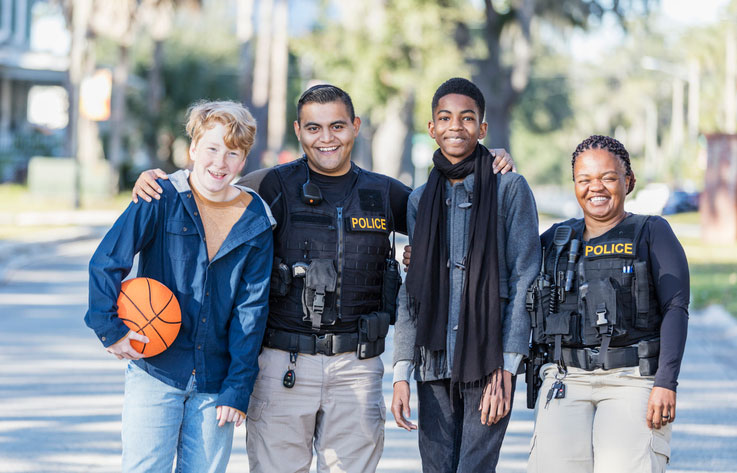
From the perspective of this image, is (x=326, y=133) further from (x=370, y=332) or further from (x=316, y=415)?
(x=316, y=415)

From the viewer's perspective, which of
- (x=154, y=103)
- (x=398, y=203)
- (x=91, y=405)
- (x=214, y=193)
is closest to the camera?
(x=214, y=193)

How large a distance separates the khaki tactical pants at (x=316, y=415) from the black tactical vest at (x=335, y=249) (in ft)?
0.57

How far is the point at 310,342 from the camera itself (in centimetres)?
464

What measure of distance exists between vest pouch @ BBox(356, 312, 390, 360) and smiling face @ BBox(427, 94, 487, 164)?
77cm

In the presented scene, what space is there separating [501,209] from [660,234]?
673 millimetres

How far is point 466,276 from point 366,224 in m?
0.55

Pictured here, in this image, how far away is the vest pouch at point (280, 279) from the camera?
4605 millimetres

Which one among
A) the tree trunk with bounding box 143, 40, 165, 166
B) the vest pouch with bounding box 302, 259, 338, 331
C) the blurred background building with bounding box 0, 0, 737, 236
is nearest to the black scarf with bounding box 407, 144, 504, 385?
the vest pouch with bounding box 302, 259, 338, 331

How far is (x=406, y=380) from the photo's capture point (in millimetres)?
4613

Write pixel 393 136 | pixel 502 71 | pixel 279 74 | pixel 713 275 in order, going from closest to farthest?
1. pixel 713 275
2. pixel 393 136
3. pixel 502 71
4. pixel 279 74

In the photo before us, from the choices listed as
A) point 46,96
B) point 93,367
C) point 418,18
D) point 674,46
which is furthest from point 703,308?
point 674,46

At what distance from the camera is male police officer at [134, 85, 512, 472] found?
4.62 meters

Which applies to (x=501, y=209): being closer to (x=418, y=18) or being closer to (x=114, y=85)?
(x=418, y=18)

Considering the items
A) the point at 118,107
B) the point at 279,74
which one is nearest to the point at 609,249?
the point at 118,107
